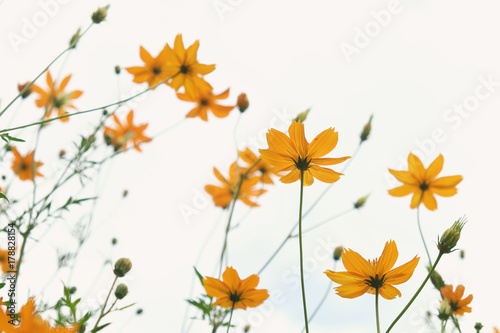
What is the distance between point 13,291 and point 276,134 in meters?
0.81

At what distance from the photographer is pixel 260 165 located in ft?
6.68

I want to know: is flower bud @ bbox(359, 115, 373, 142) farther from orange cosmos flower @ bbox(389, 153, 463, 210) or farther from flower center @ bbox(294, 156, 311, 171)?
flower center @ bbox(294, 156, 311, 171)

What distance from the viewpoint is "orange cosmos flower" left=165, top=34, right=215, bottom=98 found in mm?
1603

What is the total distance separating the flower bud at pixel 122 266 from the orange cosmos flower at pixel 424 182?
1.19m

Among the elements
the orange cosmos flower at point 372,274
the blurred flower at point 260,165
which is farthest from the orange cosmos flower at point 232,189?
the orange cosmos flower at point 372,274

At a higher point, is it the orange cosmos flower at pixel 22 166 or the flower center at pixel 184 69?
the orange cosmos flower at pixel 22 166

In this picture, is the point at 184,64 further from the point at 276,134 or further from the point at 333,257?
the point at 333,257

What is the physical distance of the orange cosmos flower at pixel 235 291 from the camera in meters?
1.20

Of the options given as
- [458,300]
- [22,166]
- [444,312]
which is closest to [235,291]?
[444,312]

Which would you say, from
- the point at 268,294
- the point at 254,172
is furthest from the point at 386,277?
the point at 254,172

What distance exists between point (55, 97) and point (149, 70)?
0.41 meters

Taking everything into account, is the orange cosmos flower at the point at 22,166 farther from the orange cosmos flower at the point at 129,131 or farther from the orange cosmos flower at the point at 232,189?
the orange cosmos flower at the point at 232,189

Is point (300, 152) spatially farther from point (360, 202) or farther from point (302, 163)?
point (360, 202)

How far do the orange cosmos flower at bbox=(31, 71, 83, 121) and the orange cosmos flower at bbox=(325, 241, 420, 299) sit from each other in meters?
1.18
